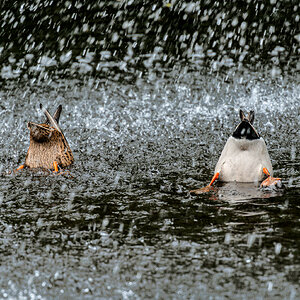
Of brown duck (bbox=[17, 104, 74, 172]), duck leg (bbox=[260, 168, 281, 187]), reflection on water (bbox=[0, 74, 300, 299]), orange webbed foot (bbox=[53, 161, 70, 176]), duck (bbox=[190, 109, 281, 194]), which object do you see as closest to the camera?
reflection on water (bbox=[0, 74, 300, 299])

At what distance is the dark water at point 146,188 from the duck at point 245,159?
0.20m

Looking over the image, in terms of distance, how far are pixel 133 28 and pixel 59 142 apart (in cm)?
712

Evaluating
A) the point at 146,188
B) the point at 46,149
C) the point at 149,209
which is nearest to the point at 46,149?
the point at 46,149

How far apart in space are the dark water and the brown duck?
0.31 m

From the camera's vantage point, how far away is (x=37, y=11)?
1523 cm

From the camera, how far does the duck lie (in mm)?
6781

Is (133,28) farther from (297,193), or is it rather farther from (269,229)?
(269,229)

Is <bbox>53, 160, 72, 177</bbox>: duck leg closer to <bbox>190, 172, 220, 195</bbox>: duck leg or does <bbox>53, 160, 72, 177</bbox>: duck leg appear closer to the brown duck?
the brown duck

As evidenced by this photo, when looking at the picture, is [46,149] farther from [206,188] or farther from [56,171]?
[206,188]

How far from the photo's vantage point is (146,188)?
257 inches

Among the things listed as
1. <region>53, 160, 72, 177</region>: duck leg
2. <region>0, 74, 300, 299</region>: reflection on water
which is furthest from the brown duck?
<region>0, 74, 300, 299</region>: reflection on water

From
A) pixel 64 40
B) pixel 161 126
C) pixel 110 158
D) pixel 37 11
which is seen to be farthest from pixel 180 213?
pixel 37 11

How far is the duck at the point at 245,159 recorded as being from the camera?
6781 millimetres

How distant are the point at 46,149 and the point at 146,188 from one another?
1904mm
